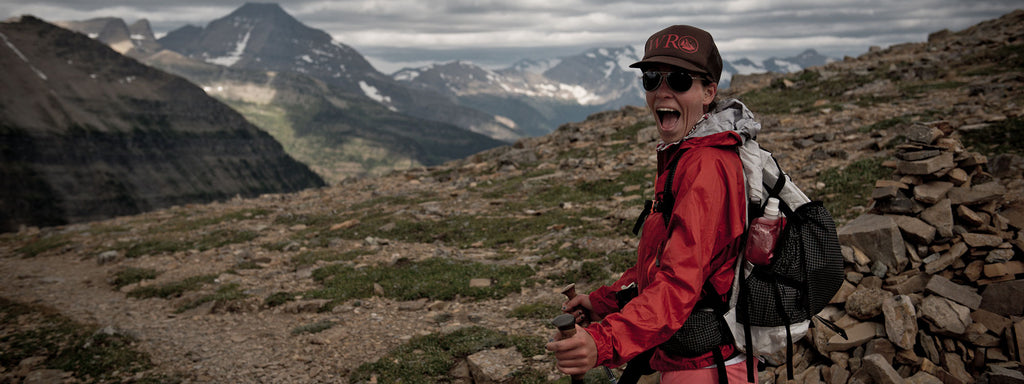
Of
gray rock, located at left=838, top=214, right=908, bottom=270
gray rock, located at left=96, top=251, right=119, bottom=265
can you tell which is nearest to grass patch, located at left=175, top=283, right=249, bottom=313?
gray rock, located at left=96, top=251, right=119, bottom=265

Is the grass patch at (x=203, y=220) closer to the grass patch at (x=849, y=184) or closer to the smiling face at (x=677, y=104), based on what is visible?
the grass patch at (x=849, y=184)

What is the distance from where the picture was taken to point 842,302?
7.77 metres

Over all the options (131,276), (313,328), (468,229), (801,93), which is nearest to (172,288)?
(131,276)

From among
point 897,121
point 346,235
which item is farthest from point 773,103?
point 346,235

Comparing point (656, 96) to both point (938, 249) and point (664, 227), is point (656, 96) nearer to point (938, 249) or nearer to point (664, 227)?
point (664, 227)

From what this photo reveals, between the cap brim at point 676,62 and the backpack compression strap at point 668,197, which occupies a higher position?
the cap brim at point 676,62

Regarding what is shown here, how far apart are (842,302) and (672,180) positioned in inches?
235

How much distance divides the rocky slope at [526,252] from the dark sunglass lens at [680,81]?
520cm

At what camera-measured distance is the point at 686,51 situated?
3461 mm

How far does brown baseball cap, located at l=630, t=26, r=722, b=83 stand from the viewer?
135 inches

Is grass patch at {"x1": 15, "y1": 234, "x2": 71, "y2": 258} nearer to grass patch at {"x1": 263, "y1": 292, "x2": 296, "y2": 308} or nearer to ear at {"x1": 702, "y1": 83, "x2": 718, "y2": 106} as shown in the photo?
grass patch at {"x1": 263, "y1": 292, "x2": 296, "y2": 308}

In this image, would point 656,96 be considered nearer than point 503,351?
Yes

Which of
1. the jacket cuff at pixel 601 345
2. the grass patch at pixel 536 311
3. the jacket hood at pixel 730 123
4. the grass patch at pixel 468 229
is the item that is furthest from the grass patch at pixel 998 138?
the jacket cuff at pixel 601 345

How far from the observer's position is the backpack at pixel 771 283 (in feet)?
11.1
